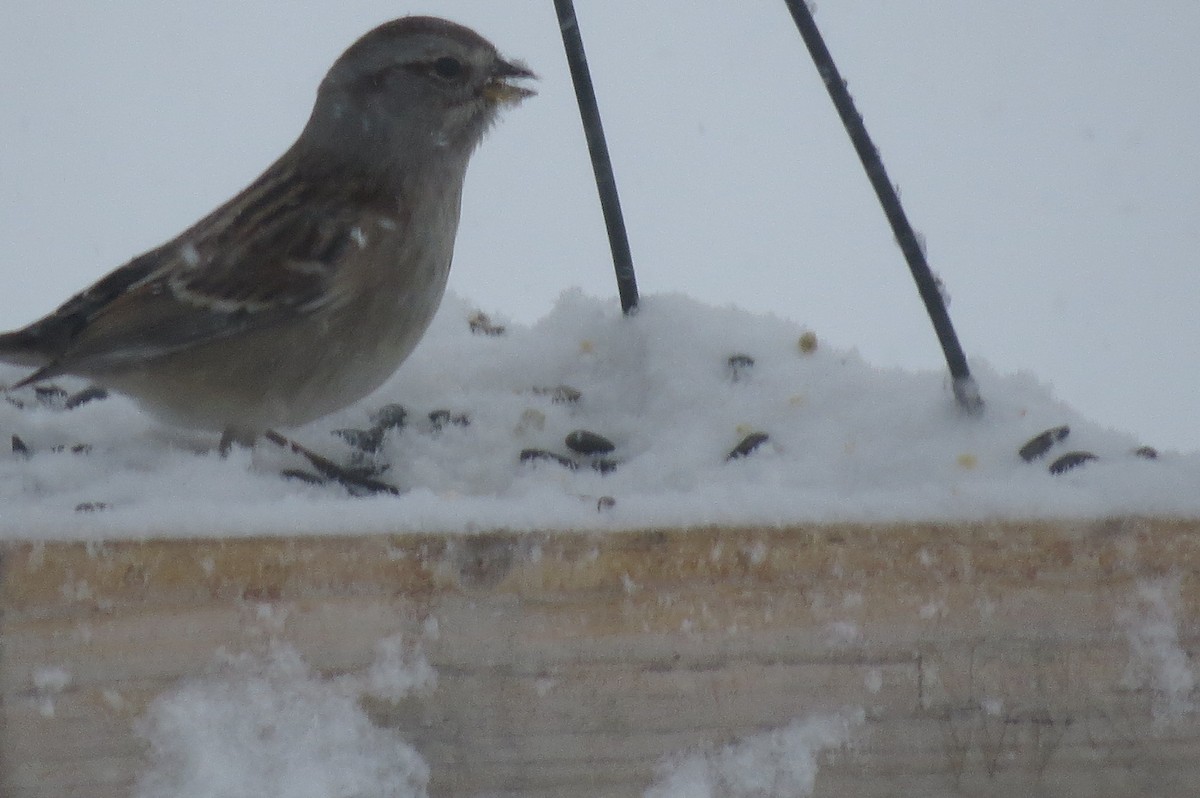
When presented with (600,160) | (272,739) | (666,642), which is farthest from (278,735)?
(600,160)

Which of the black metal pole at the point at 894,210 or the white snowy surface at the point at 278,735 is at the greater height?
the black metal pole at the point at 894,210

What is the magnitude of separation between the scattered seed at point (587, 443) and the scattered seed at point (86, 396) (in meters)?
0.85

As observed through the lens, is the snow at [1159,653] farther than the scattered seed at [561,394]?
No

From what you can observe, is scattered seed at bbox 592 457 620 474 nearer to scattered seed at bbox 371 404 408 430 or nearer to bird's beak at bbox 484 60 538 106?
scattered seed at bbox 371 404 408 430

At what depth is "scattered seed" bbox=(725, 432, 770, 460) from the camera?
1552mm

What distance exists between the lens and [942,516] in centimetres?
123

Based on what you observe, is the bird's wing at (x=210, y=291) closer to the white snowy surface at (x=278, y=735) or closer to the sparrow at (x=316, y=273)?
the sparrow at (x=316, y=273)

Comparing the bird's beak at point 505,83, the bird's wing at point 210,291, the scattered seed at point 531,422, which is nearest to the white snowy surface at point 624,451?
the scattered seed at point 531,422

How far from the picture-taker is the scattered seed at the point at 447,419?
1.81 m

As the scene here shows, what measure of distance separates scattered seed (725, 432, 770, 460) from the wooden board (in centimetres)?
34

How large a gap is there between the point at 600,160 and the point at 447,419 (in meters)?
0.47

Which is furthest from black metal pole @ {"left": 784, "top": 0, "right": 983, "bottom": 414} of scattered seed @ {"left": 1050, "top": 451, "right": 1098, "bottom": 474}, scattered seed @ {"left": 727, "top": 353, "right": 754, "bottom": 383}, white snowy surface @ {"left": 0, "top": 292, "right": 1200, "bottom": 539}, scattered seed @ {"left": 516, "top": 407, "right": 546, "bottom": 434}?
scattered seed @ {"left": 516, "top": 407, "right": 546, "bottom": 434}

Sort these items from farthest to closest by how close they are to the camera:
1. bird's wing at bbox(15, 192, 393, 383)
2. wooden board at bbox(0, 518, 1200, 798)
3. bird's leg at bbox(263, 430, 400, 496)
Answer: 1. bird's wing at bbox(15, 192, 393, 383)
2. bird's leg at bbox(263, 430, 400, 496)
3. wooden board at bbox(0, 518, 1200, 798)

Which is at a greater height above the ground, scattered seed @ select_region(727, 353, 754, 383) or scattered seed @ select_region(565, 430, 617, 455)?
scattered seed @ select_region(727, 353, 754, 383)
